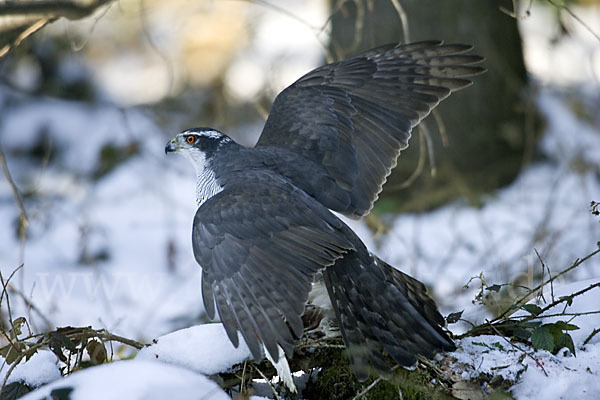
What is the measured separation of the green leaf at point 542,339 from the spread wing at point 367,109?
118 cm

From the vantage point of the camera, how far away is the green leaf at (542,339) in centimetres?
292

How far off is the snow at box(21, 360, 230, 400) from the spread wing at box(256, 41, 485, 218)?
66.1 inches

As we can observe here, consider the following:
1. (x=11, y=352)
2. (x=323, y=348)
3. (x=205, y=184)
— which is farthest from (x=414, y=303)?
(x=11, y=352)

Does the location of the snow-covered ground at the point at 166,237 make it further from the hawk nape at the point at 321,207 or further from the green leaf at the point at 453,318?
the hawk nape at the point at 321,207

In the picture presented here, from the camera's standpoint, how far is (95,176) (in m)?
7.68

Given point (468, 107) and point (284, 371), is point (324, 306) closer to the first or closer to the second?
point (284, 371)

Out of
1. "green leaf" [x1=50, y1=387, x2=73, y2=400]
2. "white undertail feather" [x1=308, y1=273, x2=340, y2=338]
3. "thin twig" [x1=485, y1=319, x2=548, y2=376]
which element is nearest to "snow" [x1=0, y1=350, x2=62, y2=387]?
"green leaf" [x1=50, y1=387, x2=73, y2=400]

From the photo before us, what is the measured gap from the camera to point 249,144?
839 cm

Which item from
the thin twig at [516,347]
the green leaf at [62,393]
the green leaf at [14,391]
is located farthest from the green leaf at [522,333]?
the green leaf at [14,391]

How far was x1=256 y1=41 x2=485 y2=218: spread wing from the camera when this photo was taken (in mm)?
3916

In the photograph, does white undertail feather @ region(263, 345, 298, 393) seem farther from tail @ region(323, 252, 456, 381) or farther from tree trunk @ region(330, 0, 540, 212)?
tree trunk @ region(330, 0, 540, 212)

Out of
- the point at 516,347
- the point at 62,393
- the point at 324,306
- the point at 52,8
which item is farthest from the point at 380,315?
the point at 52,8

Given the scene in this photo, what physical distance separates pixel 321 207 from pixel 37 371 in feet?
4.86

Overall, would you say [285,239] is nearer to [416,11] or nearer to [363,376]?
[363,376]
